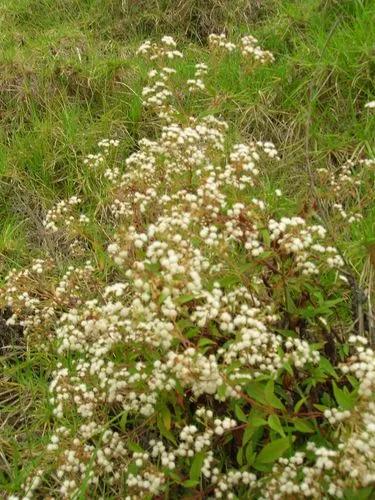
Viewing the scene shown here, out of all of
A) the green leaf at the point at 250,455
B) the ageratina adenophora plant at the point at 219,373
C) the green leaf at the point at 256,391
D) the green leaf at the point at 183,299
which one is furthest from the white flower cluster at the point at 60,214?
the green leaf at the point at 250,455

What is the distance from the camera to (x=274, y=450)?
2.01 meters

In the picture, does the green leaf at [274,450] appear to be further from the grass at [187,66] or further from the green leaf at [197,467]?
the grass at [187,66]

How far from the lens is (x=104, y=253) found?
3615mm

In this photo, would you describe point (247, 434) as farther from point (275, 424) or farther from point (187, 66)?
point (187, 66)

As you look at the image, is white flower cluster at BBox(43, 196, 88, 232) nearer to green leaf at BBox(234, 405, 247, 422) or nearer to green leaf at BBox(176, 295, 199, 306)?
green leaf at BBox(176, 295, 199, 306)

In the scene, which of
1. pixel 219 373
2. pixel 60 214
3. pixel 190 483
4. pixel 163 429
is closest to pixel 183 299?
pixel 219 373

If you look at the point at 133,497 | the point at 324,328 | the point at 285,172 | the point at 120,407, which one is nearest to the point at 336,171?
the point at 285,172

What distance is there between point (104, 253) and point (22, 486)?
1.53 metres

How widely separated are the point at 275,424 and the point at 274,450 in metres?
0.09

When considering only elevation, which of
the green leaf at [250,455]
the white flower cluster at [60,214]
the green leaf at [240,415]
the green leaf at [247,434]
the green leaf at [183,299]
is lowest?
the white flower cluster at [60,214]

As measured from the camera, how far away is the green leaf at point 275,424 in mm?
1993

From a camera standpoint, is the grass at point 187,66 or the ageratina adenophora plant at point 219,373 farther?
the grass at point 187,66

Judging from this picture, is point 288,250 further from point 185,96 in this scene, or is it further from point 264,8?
point 264,8

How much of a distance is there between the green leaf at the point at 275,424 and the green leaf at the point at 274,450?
31mm
